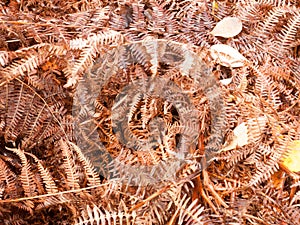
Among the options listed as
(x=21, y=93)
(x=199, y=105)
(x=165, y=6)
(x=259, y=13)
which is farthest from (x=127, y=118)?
(x=259, y=13)

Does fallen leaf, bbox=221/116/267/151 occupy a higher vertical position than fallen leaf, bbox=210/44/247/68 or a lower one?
lower

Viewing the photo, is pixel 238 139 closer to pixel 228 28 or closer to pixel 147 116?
pixel 147 116

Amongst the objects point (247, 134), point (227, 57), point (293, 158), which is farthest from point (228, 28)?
point (293, 158)

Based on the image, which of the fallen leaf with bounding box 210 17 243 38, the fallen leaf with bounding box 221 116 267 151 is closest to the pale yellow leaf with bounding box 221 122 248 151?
the fallen leaf with bounding box 221 116 267 151

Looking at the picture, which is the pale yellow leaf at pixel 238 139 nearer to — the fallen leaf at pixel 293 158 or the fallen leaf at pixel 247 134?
the fallen leaf at pixel 247 134

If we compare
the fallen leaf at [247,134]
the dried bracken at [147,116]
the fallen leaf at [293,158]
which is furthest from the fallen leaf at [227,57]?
the fallen leaf at [293,158]

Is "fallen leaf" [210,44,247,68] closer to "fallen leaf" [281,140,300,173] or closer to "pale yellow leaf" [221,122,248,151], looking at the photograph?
"pale yellow leaf" [221,122,248,151]

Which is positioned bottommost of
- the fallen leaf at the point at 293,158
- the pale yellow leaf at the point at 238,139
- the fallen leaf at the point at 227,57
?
the fallen leaf at the point at 293,158
